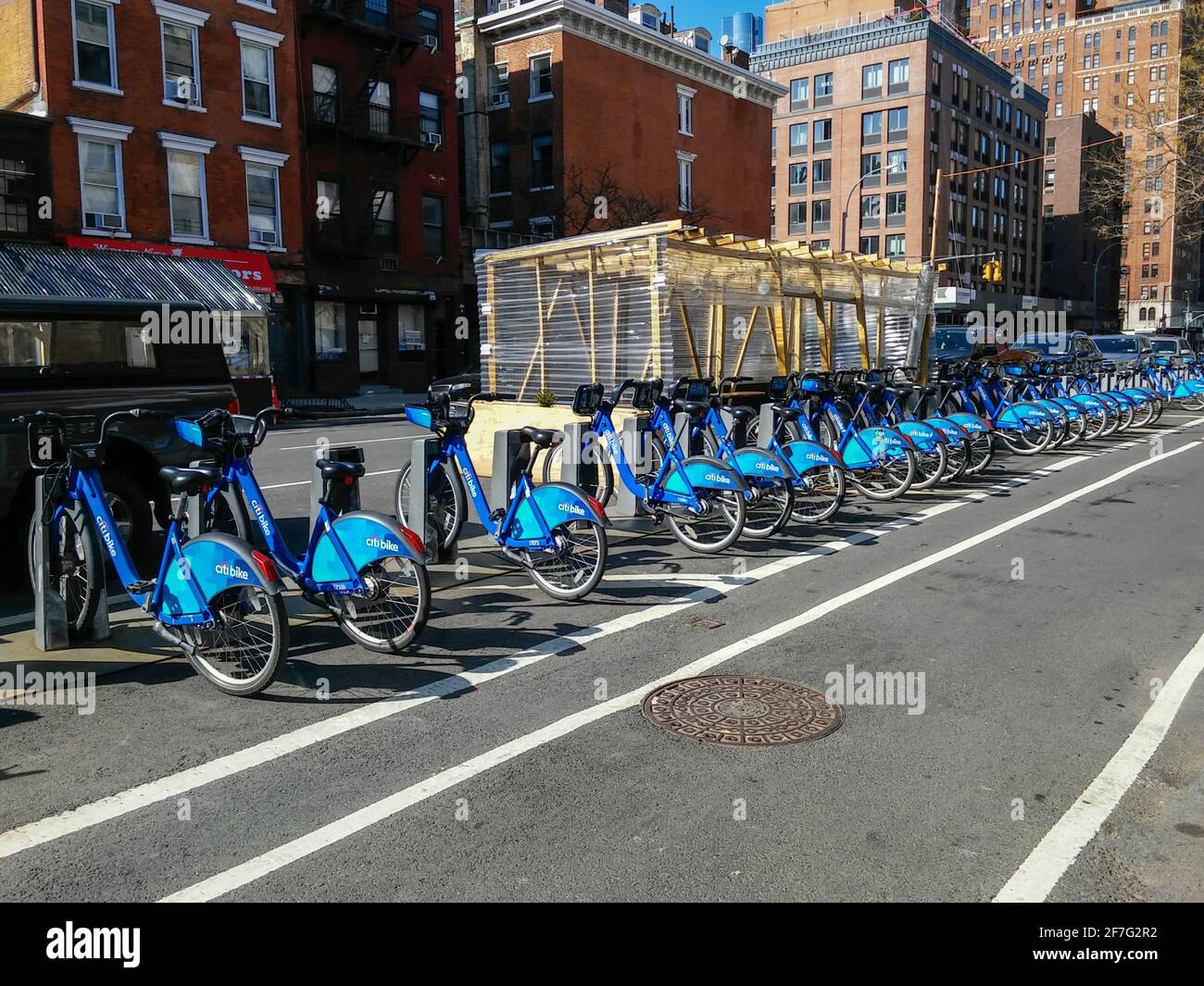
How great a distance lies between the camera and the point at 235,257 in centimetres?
2862

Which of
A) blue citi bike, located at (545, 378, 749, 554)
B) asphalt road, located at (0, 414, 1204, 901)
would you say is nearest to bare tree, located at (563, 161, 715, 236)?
blue citi bike, located at (545, 378, 749, 554)

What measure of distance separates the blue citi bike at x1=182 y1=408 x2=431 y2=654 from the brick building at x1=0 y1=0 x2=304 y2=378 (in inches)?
811

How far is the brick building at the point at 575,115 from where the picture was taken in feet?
131

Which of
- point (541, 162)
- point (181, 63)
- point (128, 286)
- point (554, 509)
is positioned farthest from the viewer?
point (541, 162)

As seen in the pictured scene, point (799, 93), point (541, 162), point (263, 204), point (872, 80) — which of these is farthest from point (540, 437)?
point (799, 93)

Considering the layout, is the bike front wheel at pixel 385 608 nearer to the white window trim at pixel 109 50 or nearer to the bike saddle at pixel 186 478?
the bike saddle at pixel 186 478

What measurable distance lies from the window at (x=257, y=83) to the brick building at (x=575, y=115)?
11.6 metres

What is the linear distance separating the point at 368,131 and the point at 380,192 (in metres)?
2.07

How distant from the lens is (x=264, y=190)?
30.1 metres

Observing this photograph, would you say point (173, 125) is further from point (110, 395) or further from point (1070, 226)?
point (1070, 226)
